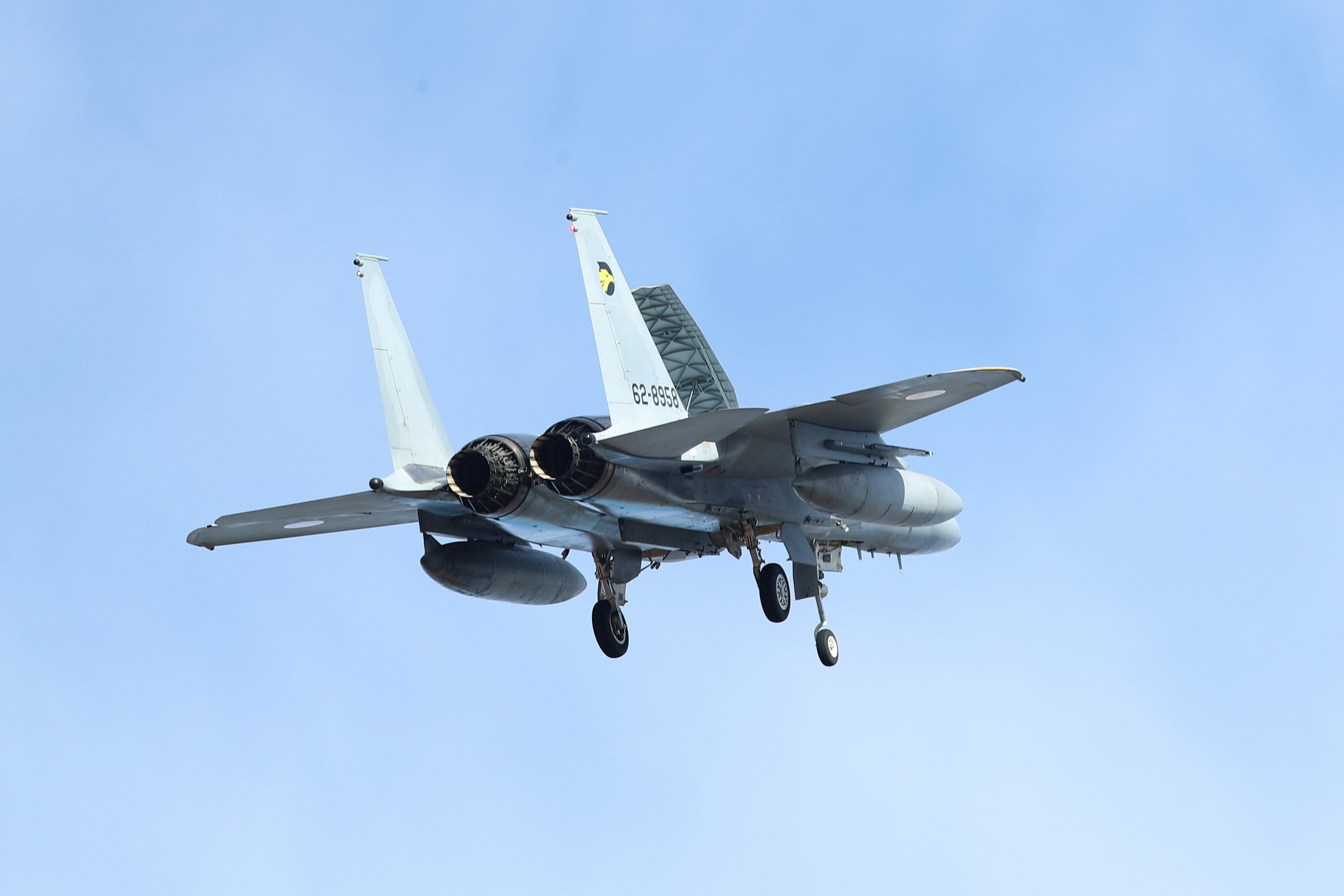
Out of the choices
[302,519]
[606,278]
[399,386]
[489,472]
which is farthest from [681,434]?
[302,519]

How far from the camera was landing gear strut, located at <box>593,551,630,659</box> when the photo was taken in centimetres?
2311

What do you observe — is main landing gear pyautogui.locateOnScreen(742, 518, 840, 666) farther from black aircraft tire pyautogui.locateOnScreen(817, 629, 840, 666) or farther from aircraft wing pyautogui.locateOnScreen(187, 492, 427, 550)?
aircraft wing pyautogui.locateOnScreen(187, 492, 427, 550)

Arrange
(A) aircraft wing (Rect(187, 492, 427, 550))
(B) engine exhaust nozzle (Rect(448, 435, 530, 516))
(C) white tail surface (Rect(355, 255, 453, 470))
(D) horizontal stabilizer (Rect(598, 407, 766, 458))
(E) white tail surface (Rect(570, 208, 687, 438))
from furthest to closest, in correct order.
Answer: (A) aircraft wing (Rect(187, 492, 427, 550)) < (C) white tail surface (Rect(355, 255, 453, 470)) < (B) engine exhaust nozzle (Rect(448, 435, 530, 516)) < (E) white tail surface (Rect(570, 208, 687, 438)) < (D) horizontal stabilizer (Rect(598, 407, 766, 458))

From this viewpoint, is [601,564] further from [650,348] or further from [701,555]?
[650,348]

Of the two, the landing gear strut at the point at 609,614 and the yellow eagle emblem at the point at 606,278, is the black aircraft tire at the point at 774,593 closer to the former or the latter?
the landing gear strut at the point at 609,614

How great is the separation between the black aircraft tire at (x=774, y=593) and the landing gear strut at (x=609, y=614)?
7.37 feet

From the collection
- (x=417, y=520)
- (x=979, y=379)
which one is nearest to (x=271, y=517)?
(x=417, y=520)

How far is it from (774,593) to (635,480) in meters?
3.51

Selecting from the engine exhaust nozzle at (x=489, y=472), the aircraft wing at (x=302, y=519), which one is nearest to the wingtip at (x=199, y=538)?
the aircraft wing at (x=302, y=519)

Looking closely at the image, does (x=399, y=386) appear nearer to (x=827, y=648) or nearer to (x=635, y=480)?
(x=635, y=480)

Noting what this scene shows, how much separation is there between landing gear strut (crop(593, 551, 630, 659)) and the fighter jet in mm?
25

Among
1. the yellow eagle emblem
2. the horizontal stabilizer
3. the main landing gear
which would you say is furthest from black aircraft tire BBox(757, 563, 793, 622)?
the yellow eagle emblem

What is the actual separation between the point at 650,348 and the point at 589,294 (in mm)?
1065

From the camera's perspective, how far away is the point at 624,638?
76.4 ft
